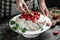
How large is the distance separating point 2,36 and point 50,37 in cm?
34

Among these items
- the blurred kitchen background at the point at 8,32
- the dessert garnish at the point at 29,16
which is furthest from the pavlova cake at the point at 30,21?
the blurred kitchen background at the point at 8,32

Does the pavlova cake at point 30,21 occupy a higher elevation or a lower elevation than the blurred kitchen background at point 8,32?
higher

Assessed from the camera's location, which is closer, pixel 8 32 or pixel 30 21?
pixel 30 21

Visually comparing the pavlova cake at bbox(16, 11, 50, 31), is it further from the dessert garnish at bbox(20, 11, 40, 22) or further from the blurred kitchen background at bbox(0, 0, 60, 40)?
the blurred kitchen background at bbox(0, 0, 60, 40)

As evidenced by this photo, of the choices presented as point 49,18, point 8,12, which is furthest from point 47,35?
point 8,12

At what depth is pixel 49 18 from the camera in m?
1.66

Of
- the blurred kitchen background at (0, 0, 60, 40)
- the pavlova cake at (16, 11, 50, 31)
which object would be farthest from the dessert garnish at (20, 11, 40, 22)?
the blurred kitchen background at (0, 0, 60, 40)

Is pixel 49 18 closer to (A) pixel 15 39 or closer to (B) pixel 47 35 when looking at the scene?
(B) pixel 47 35

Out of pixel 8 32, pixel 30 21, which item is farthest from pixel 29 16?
pixel 8 32

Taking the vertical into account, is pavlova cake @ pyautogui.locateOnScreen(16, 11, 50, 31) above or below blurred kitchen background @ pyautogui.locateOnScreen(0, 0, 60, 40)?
above

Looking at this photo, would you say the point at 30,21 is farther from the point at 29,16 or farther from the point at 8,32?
the point at 8,32

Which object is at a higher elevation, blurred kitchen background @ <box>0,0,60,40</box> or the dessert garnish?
the dessert garnish

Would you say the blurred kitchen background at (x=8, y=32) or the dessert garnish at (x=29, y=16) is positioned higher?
the dessert garnish at (x=29, y=16)

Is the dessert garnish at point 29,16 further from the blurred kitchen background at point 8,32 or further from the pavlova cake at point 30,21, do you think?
the blurred kitchen background at point 8,32
